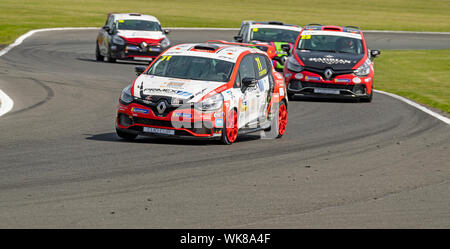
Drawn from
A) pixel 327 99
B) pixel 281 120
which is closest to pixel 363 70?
pixel 327 99

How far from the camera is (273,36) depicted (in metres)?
29.7

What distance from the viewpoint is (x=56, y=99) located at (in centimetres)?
1894

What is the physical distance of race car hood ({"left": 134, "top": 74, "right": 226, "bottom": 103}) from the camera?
1312 centimetres

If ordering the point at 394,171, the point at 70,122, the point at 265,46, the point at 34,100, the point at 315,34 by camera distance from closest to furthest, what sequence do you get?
the point at 394,171, the point at 70,122, the point at 34,100, the point at 315,34, the point at 265,46

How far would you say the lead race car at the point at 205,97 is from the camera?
1305 centimetres

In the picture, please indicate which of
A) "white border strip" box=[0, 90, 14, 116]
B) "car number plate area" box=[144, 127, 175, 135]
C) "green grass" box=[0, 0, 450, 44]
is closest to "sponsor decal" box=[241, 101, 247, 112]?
"car number plate area" box=[144, 127, 175, 135]

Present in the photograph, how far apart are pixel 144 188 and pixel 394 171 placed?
11.6 feet

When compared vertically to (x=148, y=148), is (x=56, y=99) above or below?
below

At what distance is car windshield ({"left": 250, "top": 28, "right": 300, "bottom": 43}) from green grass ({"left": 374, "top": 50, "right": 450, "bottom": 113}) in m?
3.12

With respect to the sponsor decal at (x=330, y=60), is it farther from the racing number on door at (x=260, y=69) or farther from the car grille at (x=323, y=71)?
the racing number on door at (x=260, y=69)

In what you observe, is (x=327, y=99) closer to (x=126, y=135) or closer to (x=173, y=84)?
(x=173, y=84)
